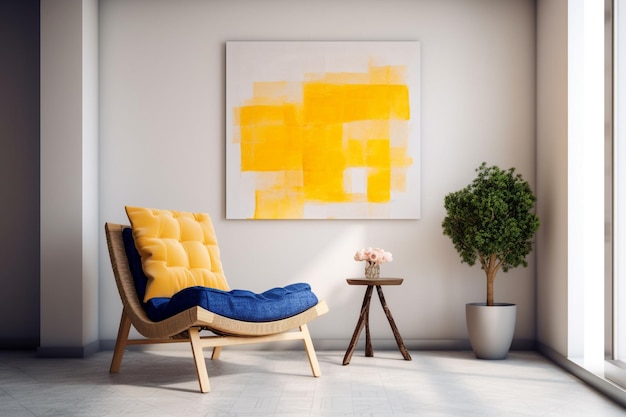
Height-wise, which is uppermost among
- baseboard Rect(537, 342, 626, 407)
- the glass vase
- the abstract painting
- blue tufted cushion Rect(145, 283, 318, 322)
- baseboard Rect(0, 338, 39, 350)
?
the abstract painting

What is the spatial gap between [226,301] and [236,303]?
0.06 m

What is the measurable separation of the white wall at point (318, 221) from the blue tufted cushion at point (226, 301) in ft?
3.31

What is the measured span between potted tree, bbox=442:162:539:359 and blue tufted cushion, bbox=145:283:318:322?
1.22 m

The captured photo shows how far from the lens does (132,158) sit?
17.3ft

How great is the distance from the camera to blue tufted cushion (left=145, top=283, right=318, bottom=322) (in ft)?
12.2

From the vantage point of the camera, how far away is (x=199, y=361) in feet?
12.1

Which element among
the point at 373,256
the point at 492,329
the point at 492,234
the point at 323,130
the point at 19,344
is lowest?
the point at 19,344

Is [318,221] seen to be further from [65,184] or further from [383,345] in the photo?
[65,184]

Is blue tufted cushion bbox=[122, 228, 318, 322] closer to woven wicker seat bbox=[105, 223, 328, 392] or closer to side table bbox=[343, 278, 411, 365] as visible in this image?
woven wicker seat bbox=[105, 223, 328, 392]

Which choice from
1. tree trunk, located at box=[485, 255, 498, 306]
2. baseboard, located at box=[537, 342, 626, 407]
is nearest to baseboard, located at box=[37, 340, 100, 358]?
tree trunk, located at box=[485, 255, 498, 306]

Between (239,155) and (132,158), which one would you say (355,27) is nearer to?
(239,155)

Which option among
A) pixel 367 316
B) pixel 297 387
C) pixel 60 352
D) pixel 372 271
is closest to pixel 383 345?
pixel 367 316

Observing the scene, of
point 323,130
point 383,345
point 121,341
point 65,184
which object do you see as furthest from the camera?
point 323,130

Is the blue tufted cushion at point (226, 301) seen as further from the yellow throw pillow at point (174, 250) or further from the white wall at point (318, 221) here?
the white wall at point (318, 221)
